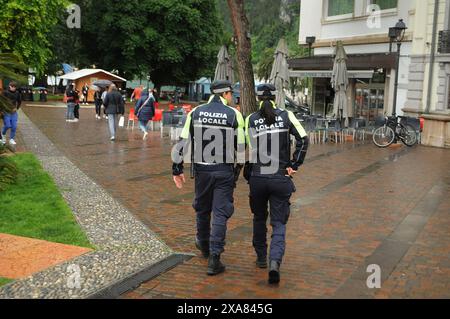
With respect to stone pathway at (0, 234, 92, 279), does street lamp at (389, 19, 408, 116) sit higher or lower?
higher

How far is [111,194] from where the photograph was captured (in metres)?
9.23

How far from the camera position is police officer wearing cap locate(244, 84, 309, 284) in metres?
5.36

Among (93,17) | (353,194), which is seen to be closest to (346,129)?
(353,194)

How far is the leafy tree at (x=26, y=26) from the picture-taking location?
20.0 metres

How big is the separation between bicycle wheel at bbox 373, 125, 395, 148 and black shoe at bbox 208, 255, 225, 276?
1340cm

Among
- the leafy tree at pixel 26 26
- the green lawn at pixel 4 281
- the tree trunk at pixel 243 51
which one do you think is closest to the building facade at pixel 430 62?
the tree trunk at pixel 243 51

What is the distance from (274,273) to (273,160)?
107 cm

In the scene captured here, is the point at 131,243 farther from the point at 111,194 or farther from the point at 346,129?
the point at 346,129

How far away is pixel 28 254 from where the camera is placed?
5.89 metres

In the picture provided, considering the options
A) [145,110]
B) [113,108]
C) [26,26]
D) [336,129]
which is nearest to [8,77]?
[113,108]

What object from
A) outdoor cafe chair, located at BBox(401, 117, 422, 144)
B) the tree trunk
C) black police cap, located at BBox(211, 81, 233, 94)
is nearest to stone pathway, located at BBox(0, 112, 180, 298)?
black police cap, located at BBox(211, 81, 233, 94)

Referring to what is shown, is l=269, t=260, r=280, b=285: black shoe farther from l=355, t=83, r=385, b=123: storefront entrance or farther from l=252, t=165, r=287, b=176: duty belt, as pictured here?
l=355, t=83, r=385, b=123: storefront entrance

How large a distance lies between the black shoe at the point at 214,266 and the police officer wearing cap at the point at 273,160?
54 centimetres
